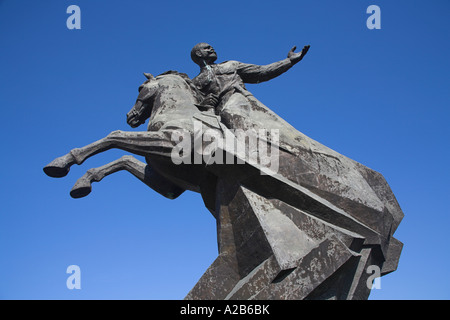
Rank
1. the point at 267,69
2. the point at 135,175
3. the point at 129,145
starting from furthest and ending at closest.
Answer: the point at 267,69
the point at 135,175
the point at 129,145

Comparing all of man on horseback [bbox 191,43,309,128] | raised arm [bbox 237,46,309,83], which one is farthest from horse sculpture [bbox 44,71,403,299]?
raised arm [bbox 237,46,309,83]

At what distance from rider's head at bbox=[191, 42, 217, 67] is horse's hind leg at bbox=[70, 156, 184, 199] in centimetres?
198

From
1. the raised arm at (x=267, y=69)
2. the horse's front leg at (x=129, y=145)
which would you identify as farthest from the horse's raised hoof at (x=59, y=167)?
the raised arm at (x=267, y=69)

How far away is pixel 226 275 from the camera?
673cm

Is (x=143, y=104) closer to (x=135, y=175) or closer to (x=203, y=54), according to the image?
(x=135, y=175)

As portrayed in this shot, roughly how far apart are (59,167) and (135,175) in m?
1.39

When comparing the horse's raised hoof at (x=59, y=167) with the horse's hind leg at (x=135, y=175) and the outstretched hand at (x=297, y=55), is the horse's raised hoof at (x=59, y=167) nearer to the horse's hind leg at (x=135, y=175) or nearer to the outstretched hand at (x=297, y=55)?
the horse's hind leg at (x=135, y=175)

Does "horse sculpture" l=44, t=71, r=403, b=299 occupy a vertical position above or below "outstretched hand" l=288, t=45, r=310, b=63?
below

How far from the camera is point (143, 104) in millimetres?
8359

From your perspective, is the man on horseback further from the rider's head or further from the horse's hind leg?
the horse's hind leg

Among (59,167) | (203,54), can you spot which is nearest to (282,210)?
(59,167)

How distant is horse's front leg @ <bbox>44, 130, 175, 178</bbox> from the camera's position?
7.11 m

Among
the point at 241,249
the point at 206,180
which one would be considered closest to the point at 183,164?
the point at 206,180
